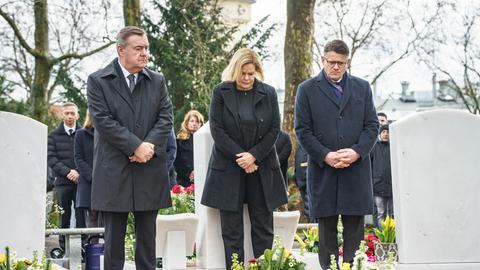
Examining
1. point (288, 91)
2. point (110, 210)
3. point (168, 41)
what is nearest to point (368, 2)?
point (168, 41)

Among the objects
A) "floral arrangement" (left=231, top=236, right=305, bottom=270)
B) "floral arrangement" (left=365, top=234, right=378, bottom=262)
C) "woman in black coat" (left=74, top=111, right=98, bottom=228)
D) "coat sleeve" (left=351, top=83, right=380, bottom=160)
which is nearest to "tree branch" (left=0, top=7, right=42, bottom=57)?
"woman in black coat" (left=74, top=111, right=98, bottom=228)

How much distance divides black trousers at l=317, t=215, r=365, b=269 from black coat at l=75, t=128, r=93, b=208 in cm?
411

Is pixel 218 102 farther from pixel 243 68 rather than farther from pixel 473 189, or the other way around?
pixel 473 189

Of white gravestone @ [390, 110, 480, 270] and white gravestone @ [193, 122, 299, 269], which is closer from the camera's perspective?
white gravestone @ [390, 110, 480, 270]

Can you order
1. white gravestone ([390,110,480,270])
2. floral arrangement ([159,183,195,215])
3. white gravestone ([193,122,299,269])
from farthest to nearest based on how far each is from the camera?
floral arrangement ([159,183,195,215]) → white gravestone ([193,122,299,269]) → white gravestone ([390,110,480,270])

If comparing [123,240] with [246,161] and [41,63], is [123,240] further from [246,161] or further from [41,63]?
[41,63]

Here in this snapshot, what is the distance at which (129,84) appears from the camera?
6.27m

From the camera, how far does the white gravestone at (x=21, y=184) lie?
639 cm

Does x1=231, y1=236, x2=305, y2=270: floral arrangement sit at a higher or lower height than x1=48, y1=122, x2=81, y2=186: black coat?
lower

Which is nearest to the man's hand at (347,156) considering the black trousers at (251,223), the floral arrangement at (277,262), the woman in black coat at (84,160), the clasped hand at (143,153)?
the black trousers at (251,223)

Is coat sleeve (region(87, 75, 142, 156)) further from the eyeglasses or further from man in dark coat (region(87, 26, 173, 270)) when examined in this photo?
the eyeglasses

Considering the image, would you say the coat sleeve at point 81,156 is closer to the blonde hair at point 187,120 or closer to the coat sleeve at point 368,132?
the blonde hair at point 187,120

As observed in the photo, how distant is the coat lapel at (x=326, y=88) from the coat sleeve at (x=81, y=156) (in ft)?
13.4

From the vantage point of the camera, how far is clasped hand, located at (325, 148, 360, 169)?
6.40 metres
